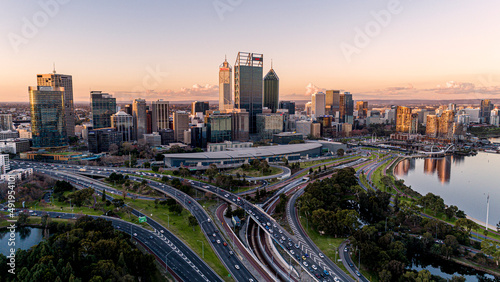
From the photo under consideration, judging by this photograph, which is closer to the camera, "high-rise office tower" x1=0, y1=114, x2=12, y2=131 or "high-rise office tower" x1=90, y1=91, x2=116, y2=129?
"high-rise office tower" x1=90, y1=91, x2=116, y2=129

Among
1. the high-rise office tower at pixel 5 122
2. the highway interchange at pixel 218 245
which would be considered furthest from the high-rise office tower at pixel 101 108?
the highway interchange at pixel 218 245

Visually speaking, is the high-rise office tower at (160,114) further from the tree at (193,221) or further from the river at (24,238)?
the tree at (193,221)

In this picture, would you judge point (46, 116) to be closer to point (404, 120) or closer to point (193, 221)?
point (193, 221)

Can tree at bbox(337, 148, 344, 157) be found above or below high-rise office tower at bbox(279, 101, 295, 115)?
below

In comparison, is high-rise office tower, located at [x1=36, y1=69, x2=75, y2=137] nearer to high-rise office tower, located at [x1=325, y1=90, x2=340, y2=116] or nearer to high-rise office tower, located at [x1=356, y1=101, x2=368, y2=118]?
high-rise office tower, located at [x1=325, y1=90, x2=340, y2=116]

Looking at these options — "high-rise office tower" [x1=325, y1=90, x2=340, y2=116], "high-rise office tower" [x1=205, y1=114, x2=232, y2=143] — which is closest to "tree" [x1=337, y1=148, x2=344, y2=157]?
"high-rise office tower" [x1=205, y1=114, x2=232, y2=143]

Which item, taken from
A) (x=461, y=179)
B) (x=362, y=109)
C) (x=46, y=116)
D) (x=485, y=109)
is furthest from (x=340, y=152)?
(x=362, y=109)

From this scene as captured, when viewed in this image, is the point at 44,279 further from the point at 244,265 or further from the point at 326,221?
the point at 326,221
